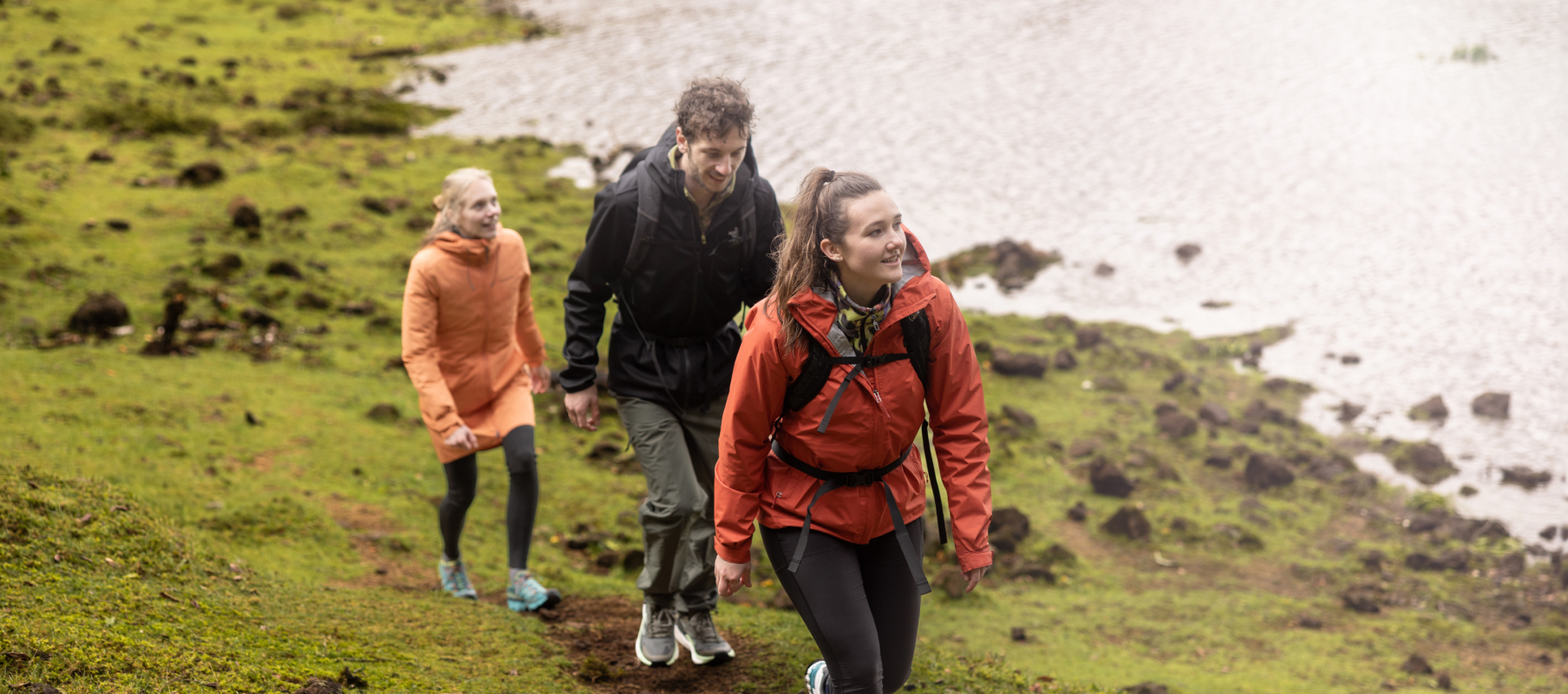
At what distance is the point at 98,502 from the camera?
20.0 ft

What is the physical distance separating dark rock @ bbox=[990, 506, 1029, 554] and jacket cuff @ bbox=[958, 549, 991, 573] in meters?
6.07

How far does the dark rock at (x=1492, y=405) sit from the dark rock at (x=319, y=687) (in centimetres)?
1461

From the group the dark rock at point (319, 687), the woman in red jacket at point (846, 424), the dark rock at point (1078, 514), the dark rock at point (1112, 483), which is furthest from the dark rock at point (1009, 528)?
the dark rock at point (319, 687)

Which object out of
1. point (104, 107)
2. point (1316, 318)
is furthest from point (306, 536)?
point (104, 107)

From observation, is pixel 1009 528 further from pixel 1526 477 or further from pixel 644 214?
pixel 1526 477

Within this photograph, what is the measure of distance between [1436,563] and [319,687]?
34.4 ft

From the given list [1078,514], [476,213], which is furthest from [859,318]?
[1078,514]

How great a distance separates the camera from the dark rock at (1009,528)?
997cm

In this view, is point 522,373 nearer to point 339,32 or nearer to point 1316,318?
point 1316,318

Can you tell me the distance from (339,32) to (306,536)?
33.6 metres

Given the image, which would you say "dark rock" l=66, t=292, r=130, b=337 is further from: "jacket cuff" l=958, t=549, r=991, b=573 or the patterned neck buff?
"jacket cuff" l=958, t=549, r=991, b=573

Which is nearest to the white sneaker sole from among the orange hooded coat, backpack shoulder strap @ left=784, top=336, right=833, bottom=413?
the orange hooded coat

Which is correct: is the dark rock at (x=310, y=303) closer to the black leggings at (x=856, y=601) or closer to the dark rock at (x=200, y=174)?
the dark rock at (x=200, y=174)

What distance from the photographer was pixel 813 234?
397 cm
